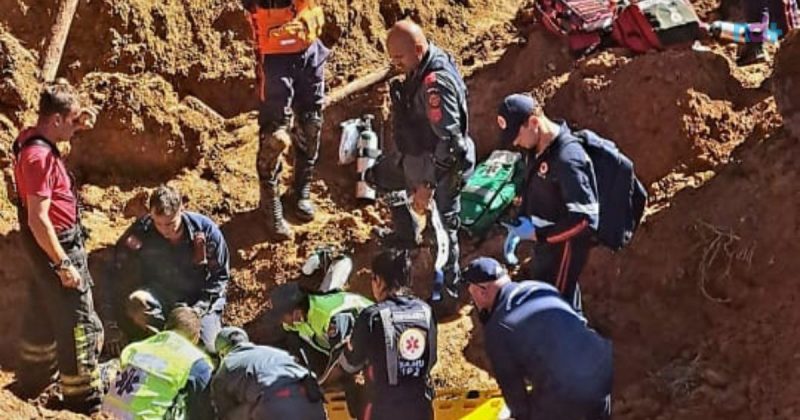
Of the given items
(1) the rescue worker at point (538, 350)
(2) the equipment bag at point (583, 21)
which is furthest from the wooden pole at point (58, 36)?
(1) the rescue worker at point (538, 350)

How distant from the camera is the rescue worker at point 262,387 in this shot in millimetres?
6352

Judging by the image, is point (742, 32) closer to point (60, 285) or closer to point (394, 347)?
point (394, 347)

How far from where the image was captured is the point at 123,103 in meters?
10.1

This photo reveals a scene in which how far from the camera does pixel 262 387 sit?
Result: 634cm

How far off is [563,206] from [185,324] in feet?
7.16

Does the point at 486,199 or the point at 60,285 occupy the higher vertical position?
the point at 60,285

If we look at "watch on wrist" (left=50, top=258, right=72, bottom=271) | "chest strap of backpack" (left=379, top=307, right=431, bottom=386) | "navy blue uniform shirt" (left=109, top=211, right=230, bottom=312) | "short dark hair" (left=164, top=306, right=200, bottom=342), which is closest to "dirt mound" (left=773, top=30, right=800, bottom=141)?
"chest strap of backpack" (left=379, top=307, right=431, bottom=386)

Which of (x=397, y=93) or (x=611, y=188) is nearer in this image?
(x=611, y=188)

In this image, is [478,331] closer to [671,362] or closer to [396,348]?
[671,362]

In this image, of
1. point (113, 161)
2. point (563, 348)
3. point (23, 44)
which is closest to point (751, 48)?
point (563, 348)

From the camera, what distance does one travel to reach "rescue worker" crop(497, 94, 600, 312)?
23.0 ft

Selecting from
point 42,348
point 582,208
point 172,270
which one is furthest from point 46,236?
point 582,208

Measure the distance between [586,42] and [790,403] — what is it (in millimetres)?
3850

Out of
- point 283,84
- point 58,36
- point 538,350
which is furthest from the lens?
point 58,36
